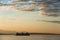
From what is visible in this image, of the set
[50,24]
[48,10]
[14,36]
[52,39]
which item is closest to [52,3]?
[48,10]

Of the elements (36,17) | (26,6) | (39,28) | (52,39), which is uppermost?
(26,6)

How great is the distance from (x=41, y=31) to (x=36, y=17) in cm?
13

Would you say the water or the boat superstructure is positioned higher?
the boat superstructure

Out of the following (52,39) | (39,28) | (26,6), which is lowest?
(52,39)

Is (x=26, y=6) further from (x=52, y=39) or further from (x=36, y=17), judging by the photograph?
(x=52, y=39)

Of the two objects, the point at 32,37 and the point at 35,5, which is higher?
the point at 35,5

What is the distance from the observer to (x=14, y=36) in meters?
1.41

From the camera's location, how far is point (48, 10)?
4.54 ft

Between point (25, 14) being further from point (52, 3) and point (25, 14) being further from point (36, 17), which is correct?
point (52, 3)

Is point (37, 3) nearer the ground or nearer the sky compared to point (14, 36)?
nearer the sky

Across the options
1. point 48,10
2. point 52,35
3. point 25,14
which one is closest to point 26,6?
point 25,14

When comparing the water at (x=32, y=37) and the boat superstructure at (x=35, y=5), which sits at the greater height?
the boat superstructure at (x=35, y=5)

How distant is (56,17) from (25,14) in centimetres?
28

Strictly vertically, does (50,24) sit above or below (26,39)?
above
